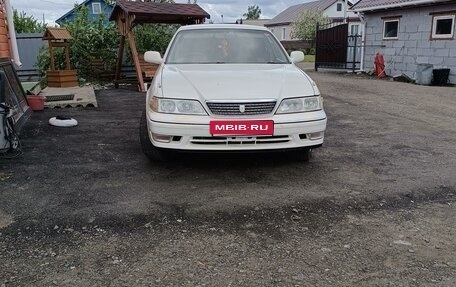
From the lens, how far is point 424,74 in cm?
1330

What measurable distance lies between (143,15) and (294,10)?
47282mm

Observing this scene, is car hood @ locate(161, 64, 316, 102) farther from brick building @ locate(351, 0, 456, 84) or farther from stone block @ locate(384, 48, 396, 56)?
stone block @ locate(384, 48, 396, 56)

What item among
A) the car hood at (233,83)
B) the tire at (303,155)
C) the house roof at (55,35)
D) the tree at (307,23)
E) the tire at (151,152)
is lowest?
the tire at (303,155)

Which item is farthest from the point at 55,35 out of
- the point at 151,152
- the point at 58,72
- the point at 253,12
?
the point at 253,12

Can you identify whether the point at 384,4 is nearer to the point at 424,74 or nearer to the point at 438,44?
the point at 438,44

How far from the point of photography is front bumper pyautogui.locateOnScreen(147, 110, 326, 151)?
3.71 metres

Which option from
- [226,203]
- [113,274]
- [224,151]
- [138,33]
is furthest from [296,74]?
[138,33]

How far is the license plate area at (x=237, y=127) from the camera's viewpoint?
145 inches

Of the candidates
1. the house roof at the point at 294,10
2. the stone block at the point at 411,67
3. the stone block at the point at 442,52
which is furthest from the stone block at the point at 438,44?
the house roof at the point at 294,10

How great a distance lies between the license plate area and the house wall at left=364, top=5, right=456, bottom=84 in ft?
38.5

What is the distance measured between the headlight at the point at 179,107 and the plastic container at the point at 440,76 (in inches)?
461

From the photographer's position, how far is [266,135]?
3.77m

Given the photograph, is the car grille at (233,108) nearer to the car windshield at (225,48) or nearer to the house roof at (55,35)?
Result: the car windshield at (225,48)

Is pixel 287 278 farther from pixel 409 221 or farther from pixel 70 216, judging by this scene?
pixel 70 216
